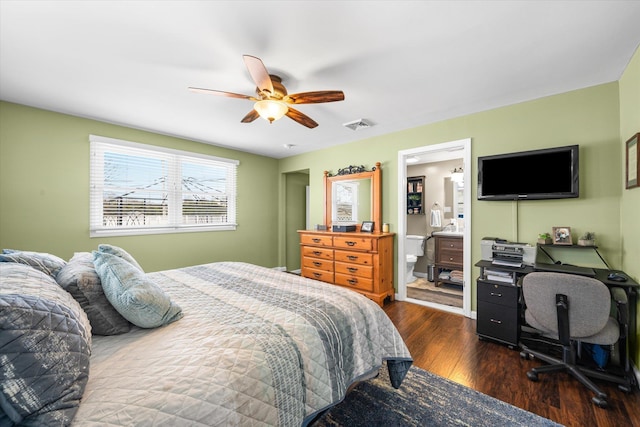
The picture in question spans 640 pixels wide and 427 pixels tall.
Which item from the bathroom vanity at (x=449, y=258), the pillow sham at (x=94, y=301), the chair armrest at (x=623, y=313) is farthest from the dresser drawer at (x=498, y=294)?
the pillow sham at (x=94, y=301)

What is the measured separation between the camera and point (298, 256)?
5.90 metres

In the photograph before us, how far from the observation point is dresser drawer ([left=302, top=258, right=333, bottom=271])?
409 cm

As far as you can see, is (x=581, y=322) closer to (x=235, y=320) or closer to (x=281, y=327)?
(x=281, y=327)

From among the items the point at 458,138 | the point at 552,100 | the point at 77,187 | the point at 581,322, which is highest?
the point at 552,100

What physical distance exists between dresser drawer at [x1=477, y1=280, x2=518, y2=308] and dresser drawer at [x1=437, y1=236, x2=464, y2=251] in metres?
1.91

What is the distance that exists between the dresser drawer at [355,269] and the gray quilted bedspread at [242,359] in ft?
5.94

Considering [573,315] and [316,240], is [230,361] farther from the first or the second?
[316,240]

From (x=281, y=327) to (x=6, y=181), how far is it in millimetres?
3570

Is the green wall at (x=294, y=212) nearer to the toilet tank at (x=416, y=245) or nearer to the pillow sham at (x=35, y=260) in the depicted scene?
the toilet tank at (x=416, y=245)

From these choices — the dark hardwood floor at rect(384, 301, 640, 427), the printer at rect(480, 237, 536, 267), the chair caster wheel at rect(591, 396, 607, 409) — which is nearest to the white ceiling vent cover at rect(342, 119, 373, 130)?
the printer at rect(480, 237, 536, 267)

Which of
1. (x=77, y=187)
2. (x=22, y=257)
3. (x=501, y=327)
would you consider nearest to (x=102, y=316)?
(x=22, y=257)

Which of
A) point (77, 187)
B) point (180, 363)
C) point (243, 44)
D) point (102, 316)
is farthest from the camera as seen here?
point (77, 187)

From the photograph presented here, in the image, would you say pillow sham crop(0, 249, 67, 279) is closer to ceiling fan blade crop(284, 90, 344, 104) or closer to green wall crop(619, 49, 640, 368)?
ceiling fan blade crop(284, 90, 344, 104)

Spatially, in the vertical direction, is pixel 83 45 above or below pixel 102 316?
above
